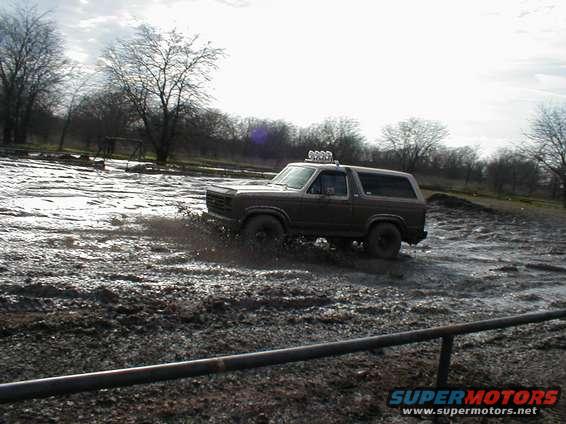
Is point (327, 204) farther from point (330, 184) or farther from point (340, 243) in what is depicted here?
point (340, 243)

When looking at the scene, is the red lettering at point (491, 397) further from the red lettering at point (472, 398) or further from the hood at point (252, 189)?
the hood at point (252, 189)

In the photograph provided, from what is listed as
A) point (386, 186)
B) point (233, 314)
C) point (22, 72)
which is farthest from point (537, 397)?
point (22, 72)

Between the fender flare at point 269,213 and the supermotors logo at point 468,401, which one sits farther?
the fender flare at point 269,213

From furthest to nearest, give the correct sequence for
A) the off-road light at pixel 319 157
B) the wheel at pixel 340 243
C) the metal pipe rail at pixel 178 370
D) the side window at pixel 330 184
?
the off-road light at pixel 319 157, the wheel at pixel 340 243, the side window at pixel 330 184, the metal pipe rail at pixel 178 370

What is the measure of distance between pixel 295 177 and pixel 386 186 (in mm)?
2026

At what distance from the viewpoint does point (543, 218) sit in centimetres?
2520

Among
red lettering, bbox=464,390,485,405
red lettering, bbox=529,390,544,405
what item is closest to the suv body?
red lettering, bbox=529,390,544,405

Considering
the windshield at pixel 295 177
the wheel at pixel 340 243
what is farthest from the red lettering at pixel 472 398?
the wheel at pixel 340 243

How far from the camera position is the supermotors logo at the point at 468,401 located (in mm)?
3893

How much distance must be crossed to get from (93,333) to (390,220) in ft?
25.0

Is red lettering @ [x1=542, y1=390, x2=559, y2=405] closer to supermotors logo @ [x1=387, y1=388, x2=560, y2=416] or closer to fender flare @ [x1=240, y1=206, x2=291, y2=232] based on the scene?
supermotors logo @ [x1=387, y1=388, x2=560, y2=416]

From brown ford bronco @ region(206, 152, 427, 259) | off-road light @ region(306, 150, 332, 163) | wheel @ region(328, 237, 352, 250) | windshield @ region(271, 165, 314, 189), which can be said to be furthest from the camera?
off-road light @ region(306, 150, 332, 163)

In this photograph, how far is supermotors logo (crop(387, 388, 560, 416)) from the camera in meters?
3.89

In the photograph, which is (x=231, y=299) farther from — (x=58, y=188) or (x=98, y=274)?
(x=58, y=188)
